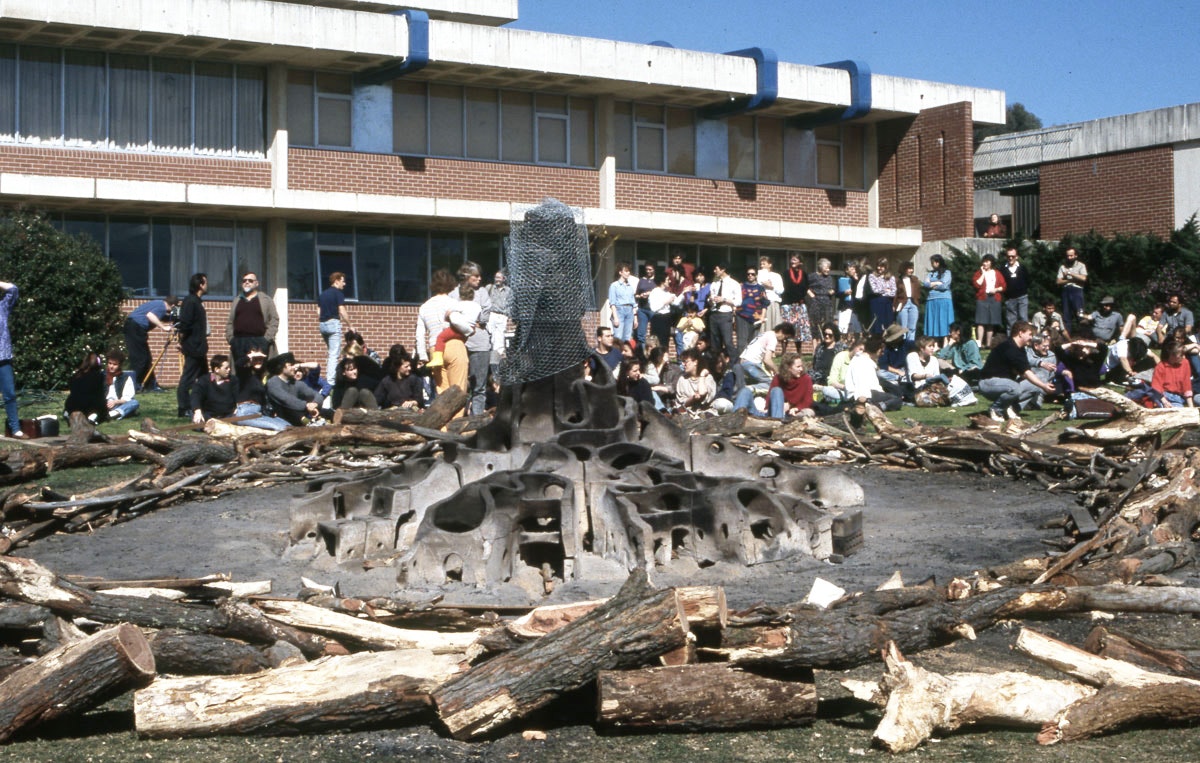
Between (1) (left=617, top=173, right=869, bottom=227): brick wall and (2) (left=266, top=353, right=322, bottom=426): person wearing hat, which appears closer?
(2) (left=266, top=353, right=322, bottom=426): person wearing hat

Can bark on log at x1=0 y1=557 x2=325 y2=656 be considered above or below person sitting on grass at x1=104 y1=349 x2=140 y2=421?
below

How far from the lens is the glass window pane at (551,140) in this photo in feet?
130

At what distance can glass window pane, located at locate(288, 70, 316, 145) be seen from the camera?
36094 millimetres

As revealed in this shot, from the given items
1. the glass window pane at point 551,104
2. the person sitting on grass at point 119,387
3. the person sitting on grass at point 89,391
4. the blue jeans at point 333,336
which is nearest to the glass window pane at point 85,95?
the glass window pane at point 551,104

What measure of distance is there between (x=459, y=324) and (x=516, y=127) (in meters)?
22.2

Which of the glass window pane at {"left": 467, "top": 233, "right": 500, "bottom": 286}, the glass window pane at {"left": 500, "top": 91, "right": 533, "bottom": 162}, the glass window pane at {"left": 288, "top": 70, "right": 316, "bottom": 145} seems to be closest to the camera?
the glass window pane at {"left": 288, "top": 70, "right": 316, "bottom": 145}

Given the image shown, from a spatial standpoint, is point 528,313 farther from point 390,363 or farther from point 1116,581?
point 390,363

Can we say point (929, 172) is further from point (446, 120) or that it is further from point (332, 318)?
point (332, 318)

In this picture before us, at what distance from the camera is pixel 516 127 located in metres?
39.1

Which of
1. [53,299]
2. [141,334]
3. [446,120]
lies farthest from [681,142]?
[141,334]

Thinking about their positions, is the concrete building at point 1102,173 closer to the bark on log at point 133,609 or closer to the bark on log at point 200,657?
the bark on log at point 133,609

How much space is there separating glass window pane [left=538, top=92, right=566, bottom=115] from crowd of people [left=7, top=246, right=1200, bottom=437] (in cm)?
1205

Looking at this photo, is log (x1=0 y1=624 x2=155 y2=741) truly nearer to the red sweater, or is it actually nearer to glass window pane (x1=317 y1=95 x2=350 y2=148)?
the red sweater

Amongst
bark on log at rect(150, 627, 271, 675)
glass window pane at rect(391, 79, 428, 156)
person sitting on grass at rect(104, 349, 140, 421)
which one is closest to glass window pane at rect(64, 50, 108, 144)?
glass window pane at rect(391, 79, 428, 156)
